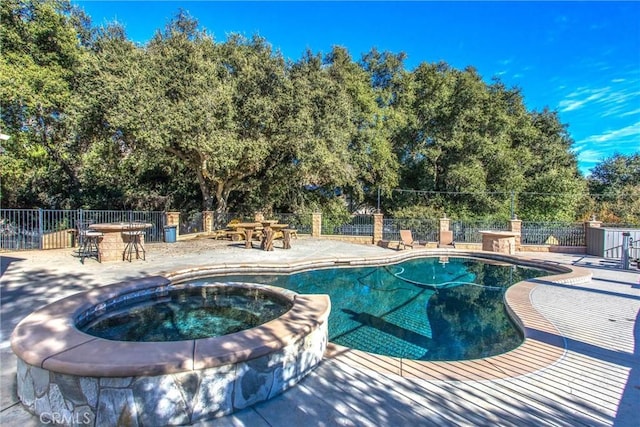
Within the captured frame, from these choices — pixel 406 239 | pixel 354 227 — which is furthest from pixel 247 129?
pixel 406 239

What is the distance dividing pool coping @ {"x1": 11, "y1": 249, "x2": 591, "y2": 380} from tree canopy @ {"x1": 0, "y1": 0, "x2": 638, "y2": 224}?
372 inches

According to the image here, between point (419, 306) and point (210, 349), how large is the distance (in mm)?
4952

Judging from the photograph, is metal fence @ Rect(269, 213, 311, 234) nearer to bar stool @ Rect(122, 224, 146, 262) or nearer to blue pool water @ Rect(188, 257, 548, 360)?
blue pool water @ Rect(188, 257, 548, 360)

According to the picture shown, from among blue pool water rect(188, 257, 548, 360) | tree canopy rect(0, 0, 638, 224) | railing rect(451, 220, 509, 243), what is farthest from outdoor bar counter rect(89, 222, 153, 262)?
railing rect(451, 220, 509, 243)

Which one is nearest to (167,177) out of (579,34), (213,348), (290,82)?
(290,82)

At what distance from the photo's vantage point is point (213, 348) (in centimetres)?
259

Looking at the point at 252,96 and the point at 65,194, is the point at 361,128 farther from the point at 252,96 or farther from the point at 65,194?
the point at 65,194

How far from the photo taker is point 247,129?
13734mm

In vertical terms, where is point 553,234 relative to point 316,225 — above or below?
below

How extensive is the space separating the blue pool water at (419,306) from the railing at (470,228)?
4.57 metres

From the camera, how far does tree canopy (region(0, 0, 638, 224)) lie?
1220 centimetres

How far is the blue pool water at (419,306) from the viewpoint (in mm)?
4664

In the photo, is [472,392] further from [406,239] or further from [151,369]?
[406,239]

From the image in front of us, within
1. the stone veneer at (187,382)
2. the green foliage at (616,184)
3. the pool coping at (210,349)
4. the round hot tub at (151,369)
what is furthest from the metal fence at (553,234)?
the round hot tub at (151,369)
